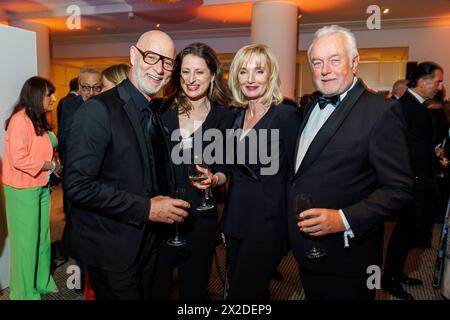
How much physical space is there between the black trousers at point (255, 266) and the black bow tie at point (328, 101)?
74 centimetres

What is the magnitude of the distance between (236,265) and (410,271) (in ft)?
9.01

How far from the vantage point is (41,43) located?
8.57 meters

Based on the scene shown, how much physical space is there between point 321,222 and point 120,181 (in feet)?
2.88

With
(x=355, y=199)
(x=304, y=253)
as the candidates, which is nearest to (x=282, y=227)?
(x=304, y=253)

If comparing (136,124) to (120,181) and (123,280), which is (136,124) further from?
(123,280)

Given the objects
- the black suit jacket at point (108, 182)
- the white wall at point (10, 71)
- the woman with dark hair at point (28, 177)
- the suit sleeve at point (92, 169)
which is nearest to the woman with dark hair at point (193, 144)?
the black suit jacket at point (108, 182)

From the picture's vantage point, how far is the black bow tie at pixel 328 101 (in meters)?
1.75

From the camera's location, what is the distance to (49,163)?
301 centimetres

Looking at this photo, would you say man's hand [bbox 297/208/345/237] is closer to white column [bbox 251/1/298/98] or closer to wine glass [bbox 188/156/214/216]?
wine glass [bbox 188/156/214/216]

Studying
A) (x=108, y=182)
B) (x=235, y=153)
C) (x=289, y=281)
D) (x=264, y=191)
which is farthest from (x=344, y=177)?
(x=289, y=281)

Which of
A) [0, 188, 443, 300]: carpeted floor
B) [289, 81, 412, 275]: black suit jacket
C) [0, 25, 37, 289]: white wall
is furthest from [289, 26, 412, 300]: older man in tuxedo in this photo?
[0, 25, 37, 289]: white wall

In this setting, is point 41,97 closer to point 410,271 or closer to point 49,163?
point 49,163

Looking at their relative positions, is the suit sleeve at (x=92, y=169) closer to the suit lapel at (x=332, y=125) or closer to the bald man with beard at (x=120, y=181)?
the bald man with beard at (x=120, y=181)

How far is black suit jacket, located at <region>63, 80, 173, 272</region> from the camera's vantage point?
156cm
